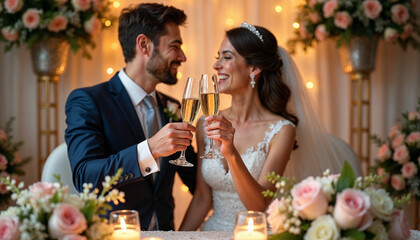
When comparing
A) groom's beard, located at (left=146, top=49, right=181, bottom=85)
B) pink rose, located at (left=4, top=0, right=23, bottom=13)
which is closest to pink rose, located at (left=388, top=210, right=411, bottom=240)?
groom's beard, located at (left=146, top=49, right=181, bottom=85)

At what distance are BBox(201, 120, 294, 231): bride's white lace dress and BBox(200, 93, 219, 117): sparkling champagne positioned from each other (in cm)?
92

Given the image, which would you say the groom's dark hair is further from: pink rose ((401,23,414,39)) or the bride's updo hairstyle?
pink rose ((401,23,414,39))

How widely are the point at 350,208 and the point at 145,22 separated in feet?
6.54

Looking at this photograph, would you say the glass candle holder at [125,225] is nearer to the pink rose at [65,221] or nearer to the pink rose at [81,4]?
the pink rose at [65,221]

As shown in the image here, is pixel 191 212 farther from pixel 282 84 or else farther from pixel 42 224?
pixel 42 224

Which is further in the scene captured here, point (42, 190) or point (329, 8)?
point (329, 8)

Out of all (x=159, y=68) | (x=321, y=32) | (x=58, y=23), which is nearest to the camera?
(x=159, y=68)

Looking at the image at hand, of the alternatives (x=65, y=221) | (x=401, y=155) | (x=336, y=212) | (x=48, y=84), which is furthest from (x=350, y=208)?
(x=48, y=84)

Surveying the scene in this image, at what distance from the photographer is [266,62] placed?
9.77 ft

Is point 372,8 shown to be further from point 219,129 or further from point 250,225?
point 250,225

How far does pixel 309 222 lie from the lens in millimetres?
1372

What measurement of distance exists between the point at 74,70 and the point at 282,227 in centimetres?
324

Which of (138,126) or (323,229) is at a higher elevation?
(138,126)

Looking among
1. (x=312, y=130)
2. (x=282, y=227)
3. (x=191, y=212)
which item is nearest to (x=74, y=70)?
(x=191, y=212)
